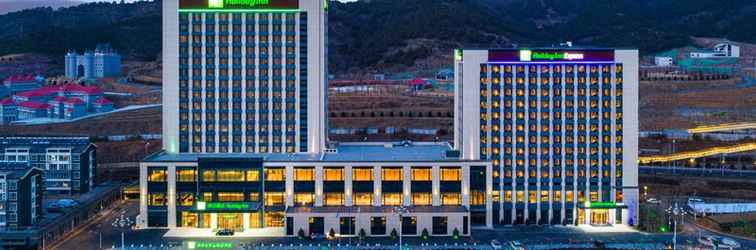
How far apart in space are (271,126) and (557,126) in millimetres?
43367

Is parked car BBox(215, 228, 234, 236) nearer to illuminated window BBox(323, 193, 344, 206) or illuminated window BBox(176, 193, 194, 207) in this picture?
illuminated window BBox(176, 193, 194, 207)

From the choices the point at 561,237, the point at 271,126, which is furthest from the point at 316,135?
the point at 561,237

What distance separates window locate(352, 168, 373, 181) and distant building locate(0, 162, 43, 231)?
43.2 meters

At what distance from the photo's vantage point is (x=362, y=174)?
125 m

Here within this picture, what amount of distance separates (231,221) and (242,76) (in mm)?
24360

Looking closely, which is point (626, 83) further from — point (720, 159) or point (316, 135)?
point (720, 159)

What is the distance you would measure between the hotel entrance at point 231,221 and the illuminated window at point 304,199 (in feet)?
26.6

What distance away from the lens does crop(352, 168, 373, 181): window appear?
124 metres

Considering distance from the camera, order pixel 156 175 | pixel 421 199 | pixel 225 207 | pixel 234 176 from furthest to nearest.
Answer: pixel 421 199, pixel 156 175, pixel 234 176, pixel 225 207

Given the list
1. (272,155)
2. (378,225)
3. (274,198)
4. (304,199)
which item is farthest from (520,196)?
(272,155)

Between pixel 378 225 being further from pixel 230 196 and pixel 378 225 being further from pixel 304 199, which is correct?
pixel 230 196

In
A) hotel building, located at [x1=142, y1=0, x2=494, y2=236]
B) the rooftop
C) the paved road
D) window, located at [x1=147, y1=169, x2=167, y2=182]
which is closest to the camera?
the paved road

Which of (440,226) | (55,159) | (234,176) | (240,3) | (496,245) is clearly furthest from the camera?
(55,159)

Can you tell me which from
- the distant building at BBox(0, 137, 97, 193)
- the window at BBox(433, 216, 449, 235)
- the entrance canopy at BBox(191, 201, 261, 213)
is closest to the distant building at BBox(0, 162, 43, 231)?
the entrance canopy at BBox(191, 201, 261, 213)
